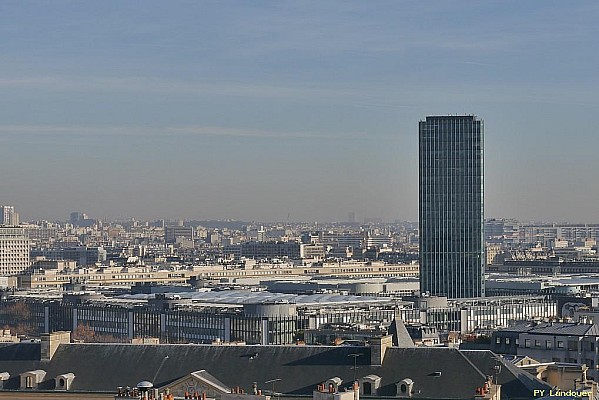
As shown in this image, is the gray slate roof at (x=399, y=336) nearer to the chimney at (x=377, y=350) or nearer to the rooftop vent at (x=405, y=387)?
the chimney at (x=377, y=350)

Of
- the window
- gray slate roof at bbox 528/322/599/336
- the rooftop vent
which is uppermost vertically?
gray slate roof at bbox 528/322/599/336

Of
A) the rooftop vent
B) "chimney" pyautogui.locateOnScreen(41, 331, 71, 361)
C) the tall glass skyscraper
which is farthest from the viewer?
the tall glass skyscraper

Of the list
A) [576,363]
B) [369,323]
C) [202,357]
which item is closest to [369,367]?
[202,357]

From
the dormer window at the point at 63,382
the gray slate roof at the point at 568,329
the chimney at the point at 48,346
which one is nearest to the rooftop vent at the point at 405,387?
the dormer window at the point at 63,382

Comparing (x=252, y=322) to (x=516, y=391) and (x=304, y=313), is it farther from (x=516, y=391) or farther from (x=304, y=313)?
(x=516, y=391)

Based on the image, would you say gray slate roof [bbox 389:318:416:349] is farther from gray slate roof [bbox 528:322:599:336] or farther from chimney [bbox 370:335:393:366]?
gray slate roof [bbox 528:322:599:336]

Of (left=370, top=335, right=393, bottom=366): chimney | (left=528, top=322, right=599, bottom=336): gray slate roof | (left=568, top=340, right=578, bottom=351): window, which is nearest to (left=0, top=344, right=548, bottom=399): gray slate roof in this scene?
(left=370, top=335, right=393, bottom=366): chimney

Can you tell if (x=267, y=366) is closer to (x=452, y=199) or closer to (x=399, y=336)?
(x=399, y=336)
